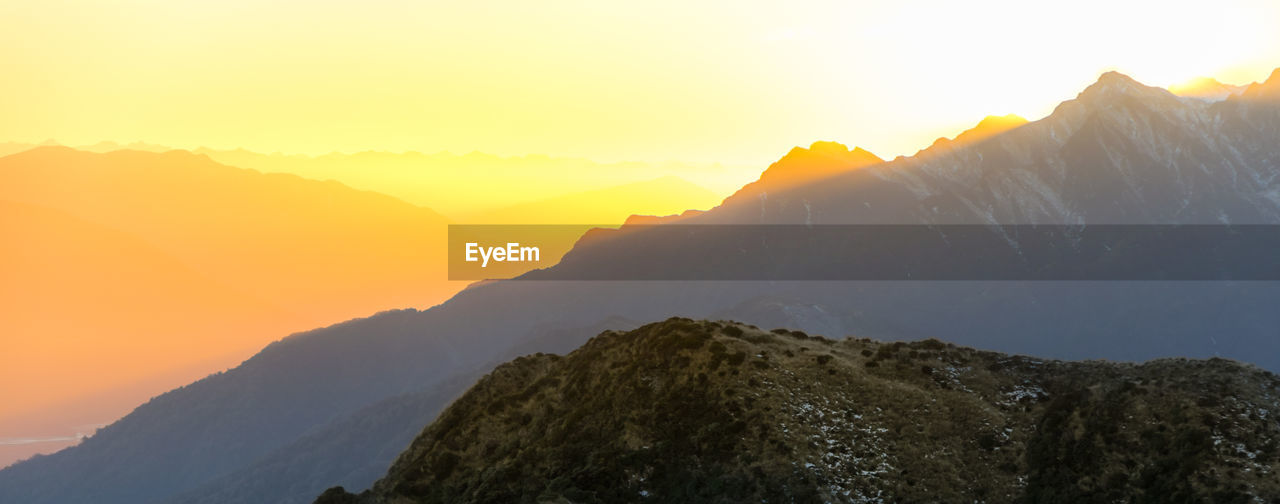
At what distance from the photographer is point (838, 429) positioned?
107 metres

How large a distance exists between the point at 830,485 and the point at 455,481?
150 ft

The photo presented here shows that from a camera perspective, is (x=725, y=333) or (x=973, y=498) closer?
(x=973, y=498)

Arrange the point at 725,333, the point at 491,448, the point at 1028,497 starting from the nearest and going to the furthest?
the point at 1028,497 < the point at 491,448 < the point at 725,333

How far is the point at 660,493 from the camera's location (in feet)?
331

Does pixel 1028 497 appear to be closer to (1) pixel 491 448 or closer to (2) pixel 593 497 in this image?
(2) pixel 593 497

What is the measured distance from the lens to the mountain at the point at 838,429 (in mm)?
95375

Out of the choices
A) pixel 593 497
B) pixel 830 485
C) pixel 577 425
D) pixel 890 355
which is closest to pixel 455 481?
pixel 577 425

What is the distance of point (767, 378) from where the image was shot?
11656 cm

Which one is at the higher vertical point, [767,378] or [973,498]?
[767,378]

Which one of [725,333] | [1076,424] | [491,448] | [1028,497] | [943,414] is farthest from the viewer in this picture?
[725,333]

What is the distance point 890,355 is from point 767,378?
20.3m

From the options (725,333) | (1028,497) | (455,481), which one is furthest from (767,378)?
(455,481)

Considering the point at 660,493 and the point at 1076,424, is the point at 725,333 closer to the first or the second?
the point at 660,493

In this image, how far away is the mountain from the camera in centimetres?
9538
